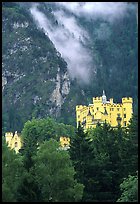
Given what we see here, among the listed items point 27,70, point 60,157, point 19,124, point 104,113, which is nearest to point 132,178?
point 60,157

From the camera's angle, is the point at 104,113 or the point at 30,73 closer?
the point at 104,113

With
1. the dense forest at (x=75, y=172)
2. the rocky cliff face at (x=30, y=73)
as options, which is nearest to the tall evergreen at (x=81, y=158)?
the dense forest at (x=75, y=172)

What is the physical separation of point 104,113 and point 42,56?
83553mm

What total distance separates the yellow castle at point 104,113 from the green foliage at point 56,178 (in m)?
57.2

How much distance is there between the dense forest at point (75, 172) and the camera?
3806 centimetres

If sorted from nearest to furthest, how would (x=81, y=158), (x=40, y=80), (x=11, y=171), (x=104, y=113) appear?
1. (x=11, y=171)
2. (x=81, y=158)
3. (x=104, y=113)
4. (x=40, y=80)

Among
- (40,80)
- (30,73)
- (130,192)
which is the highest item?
(30,73)

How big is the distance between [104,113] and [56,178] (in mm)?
61747

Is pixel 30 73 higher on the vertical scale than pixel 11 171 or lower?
higher

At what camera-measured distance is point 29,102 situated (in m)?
170

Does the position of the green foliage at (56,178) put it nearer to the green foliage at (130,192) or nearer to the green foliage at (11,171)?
the green foliage at (11,171)

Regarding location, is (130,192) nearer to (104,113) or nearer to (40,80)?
(104,113)

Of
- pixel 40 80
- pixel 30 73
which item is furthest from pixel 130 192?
pixel 30 73

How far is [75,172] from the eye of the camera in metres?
41.7
